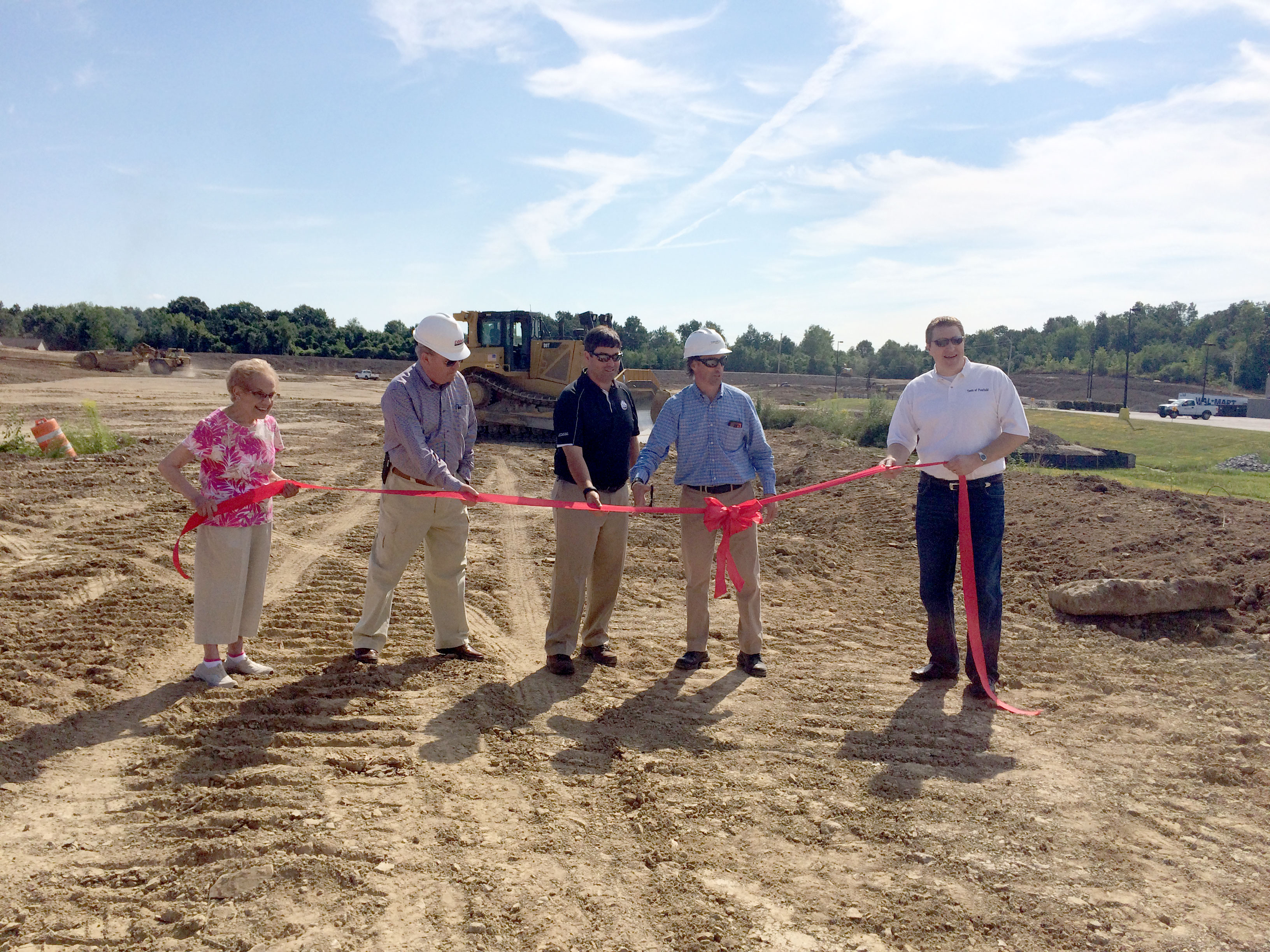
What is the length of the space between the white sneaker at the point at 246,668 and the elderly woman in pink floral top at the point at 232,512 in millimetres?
87

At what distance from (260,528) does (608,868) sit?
2694 mm

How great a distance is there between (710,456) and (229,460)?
2.55 metres

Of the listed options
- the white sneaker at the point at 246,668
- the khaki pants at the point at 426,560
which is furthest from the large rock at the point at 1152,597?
the white sneaker at the point at 246,668

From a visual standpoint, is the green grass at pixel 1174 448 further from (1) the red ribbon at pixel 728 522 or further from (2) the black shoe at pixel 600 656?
(2) the black shoe at pixel 600 656

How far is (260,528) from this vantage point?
4750mm

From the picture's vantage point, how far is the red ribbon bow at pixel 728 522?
4984 mm

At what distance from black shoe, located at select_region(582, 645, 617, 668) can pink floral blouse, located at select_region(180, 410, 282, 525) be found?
2.02 m

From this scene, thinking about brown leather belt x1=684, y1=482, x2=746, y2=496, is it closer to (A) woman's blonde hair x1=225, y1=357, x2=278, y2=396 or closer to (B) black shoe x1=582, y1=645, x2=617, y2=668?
(B) black shoe x1=582, y1=645, x2=617, y2=668

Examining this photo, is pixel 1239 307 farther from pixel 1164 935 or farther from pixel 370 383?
pixel 1164 935

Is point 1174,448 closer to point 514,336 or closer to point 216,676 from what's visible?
point 514,336

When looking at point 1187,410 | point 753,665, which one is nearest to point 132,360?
point 753,665

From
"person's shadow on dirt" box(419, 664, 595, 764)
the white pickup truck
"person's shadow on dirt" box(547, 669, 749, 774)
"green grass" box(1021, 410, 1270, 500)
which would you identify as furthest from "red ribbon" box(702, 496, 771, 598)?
the white pickup truck

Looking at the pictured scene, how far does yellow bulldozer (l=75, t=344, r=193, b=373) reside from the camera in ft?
138

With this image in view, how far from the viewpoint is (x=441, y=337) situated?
185 inches
